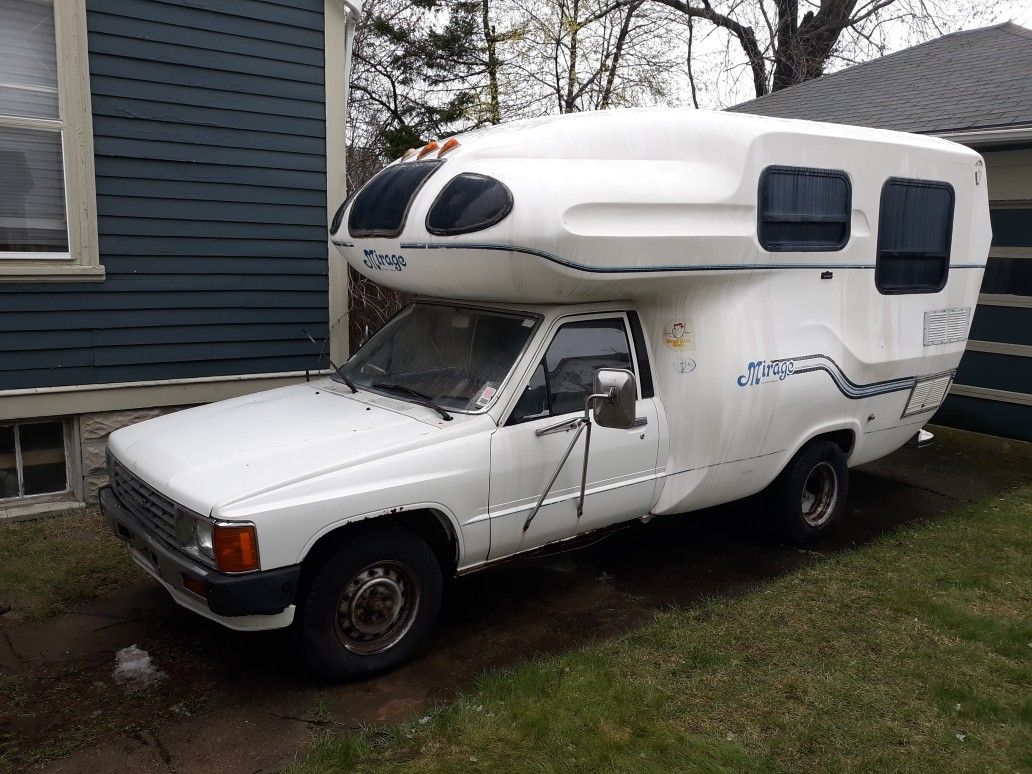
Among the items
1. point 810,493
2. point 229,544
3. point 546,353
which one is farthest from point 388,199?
point 810,493

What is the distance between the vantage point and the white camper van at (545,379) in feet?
13.2

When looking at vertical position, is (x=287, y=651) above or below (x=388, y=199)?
below

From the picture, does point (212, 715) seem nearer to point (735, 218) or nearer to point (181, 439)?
point (181, 439)

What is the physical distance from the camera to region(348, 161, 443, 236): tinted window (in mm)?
4836

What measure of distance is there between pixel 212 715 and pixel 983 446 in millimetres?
7693

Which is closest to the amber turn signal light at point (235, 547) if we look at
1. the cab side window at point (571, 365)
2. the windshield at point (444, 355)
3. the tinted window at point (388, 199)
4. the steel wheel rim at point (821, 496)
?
the windshield at point (444, 355)

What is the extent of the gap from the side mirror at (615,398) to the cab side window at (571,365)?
434 mm

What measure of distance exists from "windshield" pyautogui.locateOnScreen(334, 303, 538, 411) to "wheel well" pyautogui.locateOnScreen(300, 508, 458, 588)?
0.60 m

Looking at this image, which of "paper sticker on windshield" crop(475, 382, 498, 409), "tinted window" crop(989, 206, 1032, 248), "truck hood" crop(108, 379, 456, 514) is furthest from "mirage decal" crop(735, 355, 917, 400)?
"tinted window" crop(989, 206, 1032, 248)

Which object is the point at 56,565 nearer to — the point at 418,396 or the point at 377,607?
the point at 377,607

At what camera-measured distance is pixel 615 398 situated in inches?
166

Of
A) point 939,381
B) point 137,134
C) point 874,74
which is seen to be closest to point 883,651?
point 939,381

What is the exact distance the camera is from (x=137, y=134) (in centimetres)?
660

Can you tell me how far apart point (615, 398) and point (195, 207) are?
4295mm
